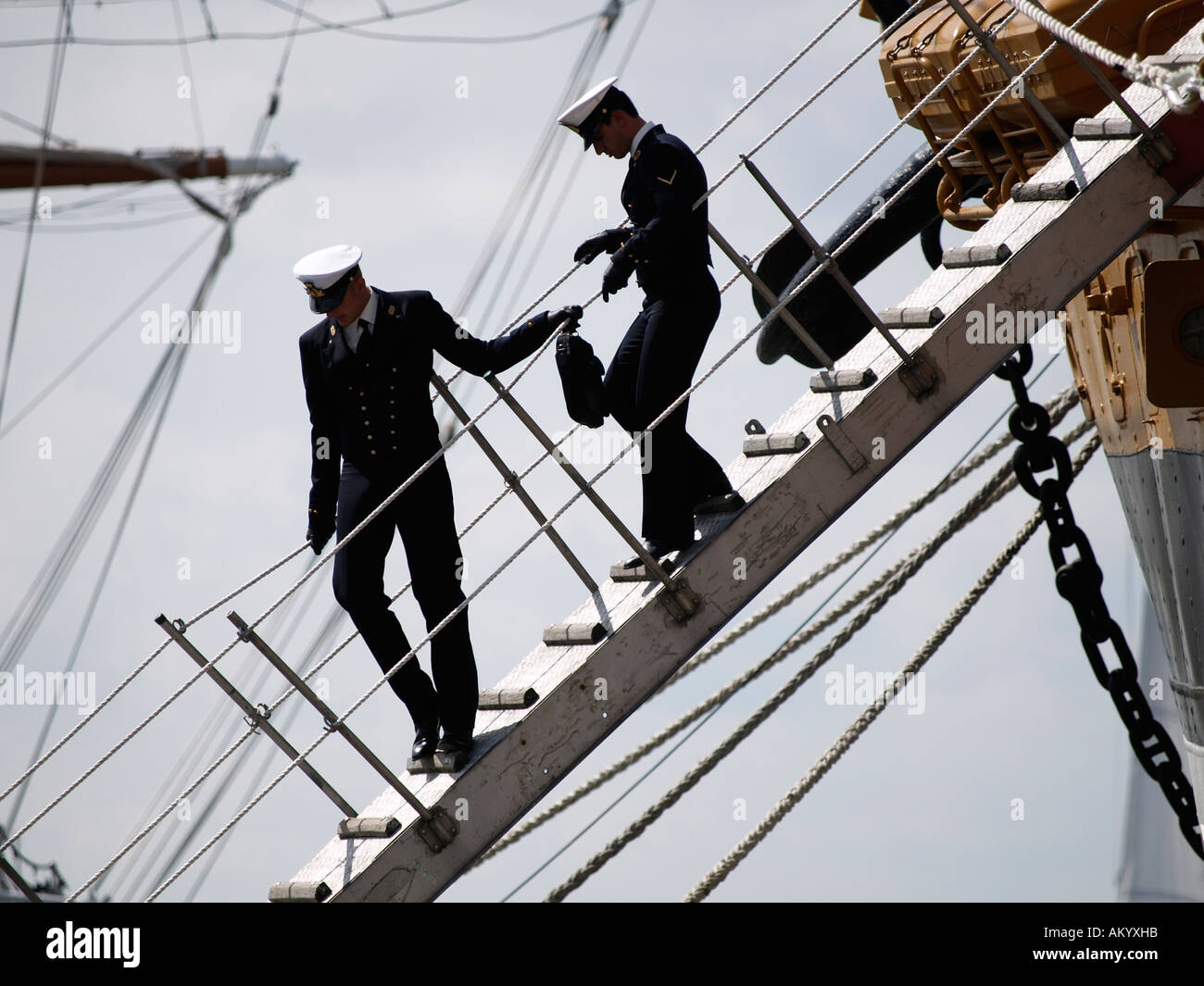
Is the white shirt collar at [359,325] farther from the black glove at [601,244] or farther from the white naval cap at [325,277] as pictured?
the black glove at [601,244]

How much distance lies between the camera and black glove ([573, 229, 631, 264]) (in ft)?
17.2

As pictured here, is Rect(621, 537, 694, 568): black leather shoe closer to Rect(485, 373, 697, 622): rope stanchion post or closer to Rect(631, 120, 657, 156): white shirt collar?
Rect(485, 373, 697, 622): rope stanchion post

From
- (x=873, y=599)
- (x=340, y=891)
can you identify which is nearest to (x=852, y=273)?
(x=873, y=599)

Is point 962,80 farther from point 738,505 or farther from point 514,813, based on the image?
point 514,813

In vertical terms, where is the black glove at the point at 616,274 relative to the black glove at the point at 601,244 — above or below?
below

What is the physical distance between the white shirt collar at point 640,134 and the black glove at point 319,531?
5.45 ft

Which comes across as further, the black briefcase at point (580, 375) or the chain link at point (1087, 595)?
the chain link at point (1087, 595)

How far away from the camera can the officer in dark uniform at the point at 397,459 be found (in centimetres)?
522

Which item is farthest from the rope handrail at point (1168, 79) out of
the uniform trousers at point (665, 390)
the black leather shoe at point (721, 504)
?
the black leather shoe at point (721, 504)

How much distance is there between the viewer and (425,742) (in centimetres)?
528

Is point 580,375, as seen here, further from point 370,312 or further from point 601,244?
point 370,312

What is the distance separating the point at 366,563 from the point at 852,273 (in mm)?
4575

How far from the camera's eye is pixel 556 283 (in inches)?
216

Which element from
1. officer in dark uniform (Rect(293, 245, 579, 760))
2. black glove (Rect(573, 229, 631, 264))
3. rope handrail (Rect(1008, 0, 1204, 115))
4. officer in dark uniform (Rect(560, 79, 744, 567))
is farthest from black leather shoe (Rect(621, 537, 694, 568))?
rope handrail (Rect(1008, 0, 1204, 115))
